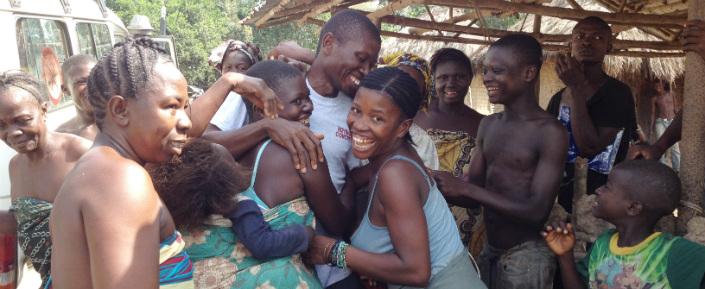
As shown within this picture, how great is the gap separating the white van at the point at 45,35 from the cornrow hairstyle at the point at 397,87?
2609 mm

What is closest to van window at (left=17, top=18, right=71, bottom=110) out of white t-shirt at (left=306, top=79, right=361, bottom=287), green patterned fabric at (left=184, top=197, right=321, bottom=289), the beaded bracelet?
white t-shirt at (left=306, top=79, right=361, bottom=287)

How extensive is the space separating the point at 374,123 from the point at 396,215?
38 cm

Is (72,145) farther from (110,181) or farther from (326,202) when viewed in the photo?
(110,181)

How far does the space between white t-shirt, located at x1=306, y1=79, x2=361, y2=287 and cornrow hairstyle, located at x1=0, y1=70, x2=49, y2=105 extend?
1.38 metres

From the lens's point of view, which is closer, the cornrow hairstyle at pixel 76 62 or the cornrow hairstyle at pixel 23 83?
the cornrow hairstyle at pixel 23 83

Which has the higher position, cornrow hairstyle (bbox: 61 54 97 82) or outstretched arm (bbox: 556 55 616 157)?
cornrow hairstyle (bbox: 61 54 97 82)

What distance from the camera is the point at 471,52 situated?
1104cm

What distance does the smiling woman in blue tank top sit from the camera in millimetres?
1765

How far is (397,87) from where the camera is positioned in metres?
1.96

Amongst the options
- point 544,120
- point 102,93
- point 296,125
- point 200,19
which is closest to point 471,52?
point 544,120

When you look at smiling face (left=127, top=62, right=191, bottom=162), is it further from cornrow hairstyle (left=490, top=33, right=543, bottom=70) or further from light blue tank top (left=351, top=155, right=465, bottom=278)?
cornrow hairstyle (left=490, top=33, right=543, bottom=70)

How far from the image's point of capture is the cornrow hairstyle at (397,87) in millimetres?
1951

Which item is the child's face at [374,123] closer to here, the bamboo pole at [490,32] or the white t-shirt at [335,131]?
the white t-shirt at [335,131]

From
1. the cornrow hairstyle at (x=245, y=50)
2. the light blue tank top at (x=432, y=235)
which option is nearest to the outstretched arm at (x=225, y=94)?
the light blue tank top at (x=432, y=235)
